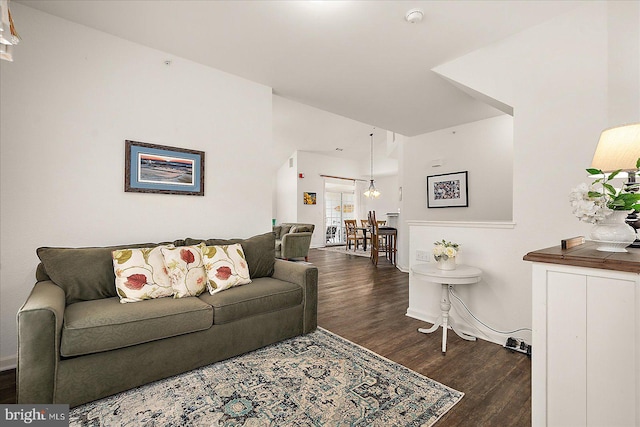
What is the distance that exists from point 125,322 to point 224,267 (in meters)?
0.80

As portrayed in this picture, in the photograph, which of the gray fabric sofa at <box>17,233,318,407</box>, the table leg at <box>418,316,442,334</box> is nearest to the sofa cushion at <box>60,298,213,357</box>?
the gray fabric sofa at <box>17,233,318,407</box>

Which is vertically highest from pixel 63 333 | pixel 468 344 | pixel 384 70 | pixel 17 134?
pixel 384 70

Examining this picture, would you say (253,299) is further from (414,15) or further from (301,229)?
(301,229)

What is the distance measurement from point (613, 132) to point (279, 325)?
249 cm

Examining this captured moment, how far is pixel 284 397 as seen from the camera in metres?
1.77

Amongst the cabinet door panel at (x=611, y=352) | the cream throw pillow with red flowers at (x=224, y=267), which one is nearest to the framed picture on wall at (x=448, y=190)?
the cream throw pillow with red flowers at (x=224, y=267)

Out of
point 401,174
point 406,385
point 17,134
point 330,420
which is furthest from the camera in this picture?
point 401,174

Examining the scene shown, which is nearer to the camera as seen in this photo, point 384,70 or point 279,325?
point 279,325

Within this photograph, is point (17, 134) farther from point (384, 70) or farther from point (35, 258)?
point (384, 70)

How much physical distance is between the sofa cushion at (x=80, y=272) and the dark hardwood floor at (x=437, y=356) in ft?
2.21

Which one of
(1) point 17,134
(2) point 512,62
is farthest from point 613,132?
(1) point 17,134

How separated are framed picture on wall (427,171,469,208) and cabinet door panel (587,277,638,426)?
4105 millimetres

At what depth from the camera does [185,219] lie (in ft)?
9.63

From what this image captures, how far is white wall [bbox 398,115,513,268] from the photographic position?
4500mm
